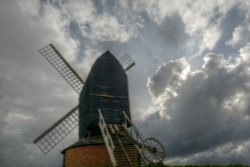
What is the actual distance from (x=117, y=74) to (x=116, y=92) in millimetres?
1874

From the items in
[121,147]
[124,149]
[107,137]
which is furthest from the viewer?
[107,137]

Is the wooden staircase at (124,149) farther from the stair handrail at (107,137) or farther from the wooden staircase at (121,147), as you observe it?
the stair handrail at (107,137)

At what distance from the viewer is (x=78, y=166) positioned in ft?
58.4

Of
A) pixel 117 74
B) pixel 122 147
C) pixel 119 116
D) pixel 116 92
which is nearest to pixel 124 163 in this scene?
pixel 122 147

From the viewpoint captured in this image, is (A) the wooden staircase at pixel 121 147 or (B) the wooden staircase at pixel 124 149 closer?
(A) the wooden staircase at pixel 121 147

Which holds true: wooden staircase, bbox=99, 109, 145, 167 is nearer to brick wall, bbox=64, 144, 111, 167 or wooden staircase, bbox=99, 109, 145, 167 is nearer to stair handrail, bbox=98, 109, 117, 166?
stair handrail, bbox=98, 109, 117, 166

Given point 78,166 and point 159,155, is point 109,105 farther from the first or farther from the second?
point 159,155

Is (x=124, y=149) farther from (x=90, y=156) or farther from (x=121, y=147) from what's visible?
(x=90, y=156)

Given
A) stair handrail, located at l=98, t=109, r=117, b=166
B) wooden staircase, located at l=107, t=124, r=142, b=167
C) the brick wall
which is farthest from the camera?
the brick wall

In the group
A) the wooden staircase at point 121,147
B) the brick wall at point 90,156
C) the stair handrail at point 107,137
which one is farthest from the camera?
the brick wall at point 90,156

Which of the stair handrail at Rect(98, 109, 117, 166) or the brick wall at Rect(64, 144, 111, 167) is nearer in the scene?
the stair handrail at Rect(98, 109, 117, 166)

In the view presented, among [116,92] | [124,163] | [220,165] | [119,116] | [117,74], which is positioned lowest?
[220,165]

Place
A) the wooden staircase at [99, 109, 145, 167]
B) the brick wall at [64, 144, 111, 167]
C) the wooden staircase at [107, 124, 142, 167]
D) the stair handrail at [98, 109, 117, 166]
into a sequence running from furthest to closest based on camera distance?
1. the brick wall at [64, 144, 111, 167]
2. the wooden staircase at [107, 124, 142, 167]
3. the wooden staircase at [99, 109, 145, 167]
4. the stair handrail at [98, 109, 117, 166]

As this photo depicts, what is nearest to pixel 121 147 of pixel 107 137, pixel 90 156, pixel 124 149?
pixel 124 149
